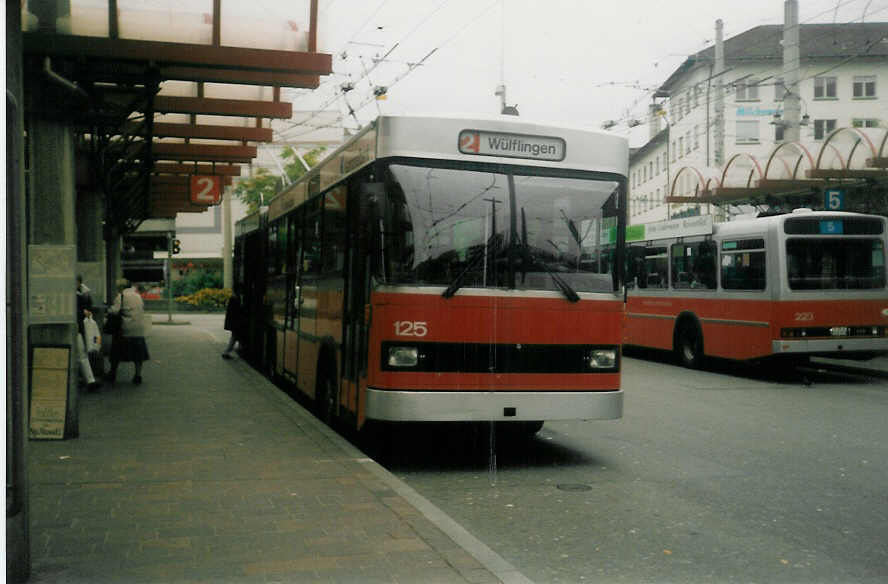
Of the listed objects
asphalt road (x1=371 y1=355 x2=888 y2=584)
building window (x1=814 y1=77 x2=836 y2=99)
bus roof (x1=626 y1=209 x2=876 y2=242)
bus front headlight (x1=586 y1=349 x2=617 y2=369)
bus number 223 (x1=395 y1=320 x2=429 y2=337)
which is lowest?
asphalt road (x1=371 y1=355 x2=888 y2=584)

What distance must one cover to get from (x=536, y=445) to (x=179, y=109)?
22.5ft

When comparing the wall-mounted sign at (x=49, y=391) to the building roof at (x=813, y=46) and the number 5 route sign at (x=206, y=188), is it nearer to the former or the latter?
the number 5 route sign at (x=206, y=188)

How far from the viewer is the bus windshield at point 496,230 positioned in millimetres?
8070

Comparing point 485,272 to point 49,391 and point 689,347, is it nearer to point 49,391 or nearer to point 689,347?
point 49,391

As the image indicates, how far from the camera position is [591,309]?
8492 mm

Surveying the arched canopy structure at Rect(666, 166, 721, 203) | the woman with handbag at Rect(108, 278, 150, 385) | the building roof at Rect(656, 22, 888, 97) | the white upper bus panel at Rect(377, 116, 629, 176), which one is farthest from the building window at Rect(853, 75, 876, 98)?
the white upper bus panel at Rect(377, 116, 629, 176)

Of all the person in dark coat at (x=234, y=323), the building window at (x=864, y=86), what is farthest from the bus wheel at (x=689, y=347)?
the building window at (x=864, y=86)

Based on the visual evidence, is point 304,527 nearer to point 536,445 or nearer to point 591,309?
point 591,309

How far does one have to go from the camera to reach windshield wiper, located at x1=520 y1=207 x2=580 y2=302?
8.30 meters

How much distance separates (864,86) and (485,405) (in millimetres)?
61069

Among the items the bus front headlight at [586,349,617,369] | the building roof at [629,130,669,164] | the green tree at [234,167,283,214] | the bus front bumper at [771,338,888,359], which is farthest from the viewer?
the building roof at [629,130,669,164]

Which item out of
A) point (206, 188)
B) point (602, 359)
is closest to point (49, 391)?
point (602, 359)

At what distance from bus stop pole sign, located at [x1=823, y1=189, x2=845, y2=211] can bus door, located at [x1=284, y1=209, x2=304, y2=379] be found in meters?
11.5

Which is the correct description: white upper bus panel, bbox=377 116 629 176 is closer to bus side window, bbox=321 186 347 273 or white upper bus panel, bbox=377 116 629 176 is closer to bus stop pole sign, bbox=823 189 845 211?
bus side window, bbox=321 186 347 273
